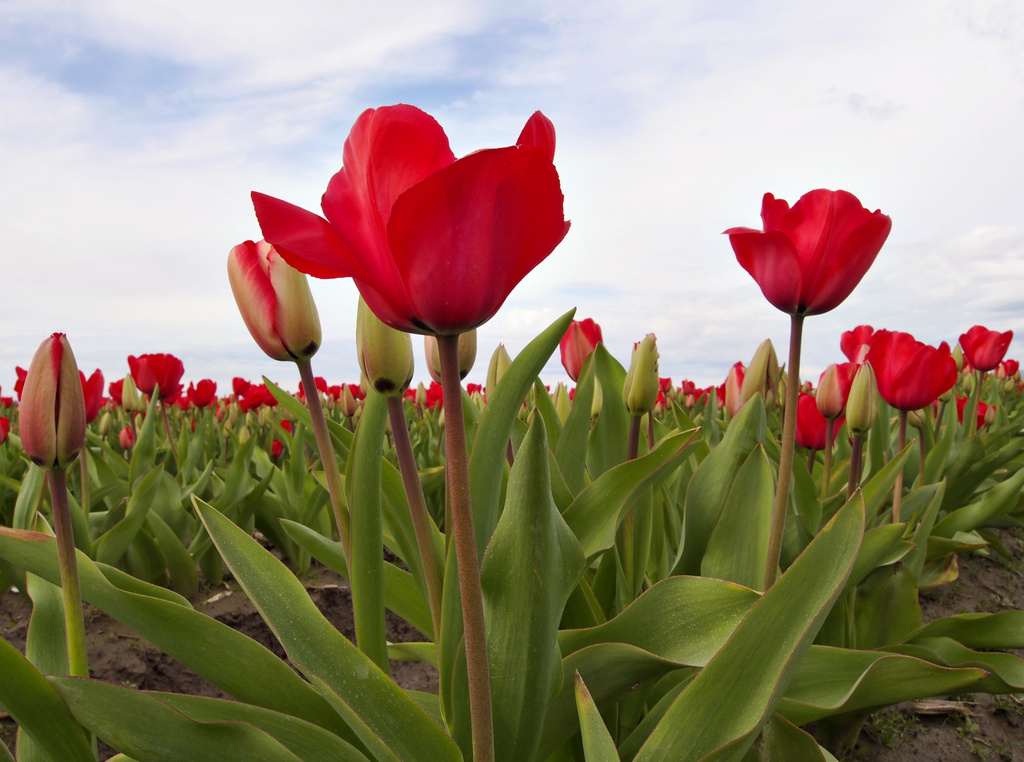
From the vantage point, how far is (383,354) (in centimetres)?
111

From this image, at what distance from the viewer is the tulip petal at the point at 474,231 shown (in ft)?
2.07

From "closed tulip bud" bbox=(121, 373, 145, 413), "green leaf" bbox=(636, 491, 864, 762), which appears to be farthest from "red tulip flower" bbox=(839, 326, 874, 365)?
"closed tulip bud" bbox=(121, 373, 145, 413)

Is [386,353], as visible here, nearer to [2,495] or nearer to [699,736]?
[699,736]

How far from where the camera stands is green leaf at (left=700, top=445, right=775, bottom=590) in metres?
1.49

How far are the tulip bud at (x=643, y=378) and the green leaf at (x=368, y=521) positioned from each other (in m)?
0.71

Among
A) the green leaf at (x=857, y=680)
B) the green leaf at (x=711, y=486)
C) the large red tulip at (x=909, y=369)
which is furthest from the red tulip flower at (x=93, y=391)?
the large red tulip at (x=909, y=369)

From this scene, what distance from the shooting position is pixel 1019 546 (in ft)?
13.5

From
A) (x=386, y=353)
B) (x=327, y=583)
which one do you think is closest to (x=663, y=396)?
(x=327, y=583)

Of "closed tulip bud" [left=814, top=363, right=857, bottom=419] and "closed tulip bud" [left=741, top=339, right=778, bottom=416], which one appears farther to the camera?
"closed tulip bud" [left=814, top=363, right=857, bottom=419]

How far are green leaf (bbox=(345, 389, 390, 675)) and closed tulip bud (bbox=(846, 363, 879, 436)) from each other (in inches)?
55.5

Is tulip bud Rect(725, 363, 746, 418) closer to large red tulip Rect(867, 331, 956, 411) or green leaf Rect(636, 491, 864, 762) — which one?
large red tulip Rect(867, 331, 956, 411)

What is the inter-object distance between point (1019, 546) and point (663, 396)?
225 cm

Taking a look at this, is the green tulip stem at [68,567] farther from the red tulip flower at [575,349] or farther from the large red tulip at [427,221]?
the red tulip flower at [575,349]

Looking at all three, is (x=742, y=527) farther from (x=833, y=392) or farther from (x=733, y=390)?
(x=733, y=390)
